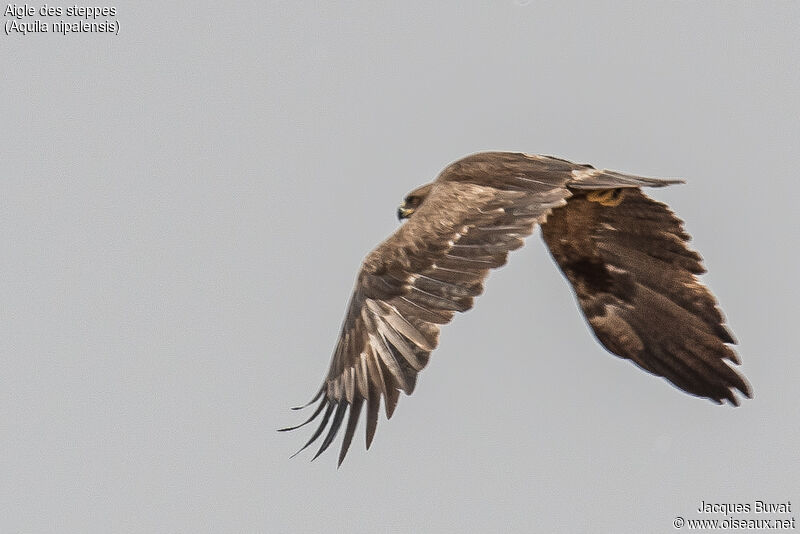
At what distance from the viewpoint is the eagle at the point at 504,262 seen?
1210 centimetres

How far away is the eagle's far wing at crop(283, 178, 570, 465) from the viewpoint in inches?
473

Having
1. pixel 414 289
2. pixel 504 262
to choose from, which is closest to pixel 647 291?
pixel 504 262

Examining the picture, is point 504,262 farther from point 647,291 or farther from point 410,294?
point 647,291

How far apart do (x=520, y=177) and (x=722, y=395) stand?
296 cm

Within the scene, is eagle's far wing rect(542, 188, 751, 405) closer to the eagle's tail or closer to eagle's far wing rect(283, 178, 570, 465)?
the eagle's tail

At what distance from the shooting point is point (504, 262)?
1207cm

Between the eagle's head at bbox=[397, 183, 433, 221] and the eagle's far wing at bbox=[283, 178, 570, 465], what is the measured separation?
1.45 m

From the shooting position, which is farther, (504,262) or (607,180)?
(607,180)

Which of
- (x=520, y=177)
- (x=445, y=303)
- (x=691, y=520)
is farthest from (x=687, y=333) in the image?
(x=445, y=303)

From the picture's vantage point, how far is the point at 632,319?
14.9m

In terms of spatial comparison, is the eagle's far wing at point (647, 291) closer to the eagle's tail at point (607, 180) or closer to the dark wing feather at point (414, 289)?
the eagle's tail at point (607, 180)

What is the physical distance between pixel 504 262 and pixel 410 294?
2.31 feet

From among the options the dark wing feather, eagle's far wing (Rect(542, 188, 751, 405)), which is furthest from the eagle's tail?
eagle's far wing (Rect(542, 188, 751, 405))

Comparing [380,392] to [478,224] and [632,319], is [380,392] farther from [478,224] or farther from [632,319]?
[632,319]
